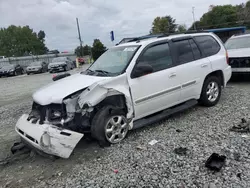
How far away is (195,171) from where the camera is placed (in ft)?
10.3

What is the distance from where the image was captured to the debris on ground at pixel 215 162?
3.11 m

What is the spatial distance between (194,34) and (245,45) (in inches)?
152

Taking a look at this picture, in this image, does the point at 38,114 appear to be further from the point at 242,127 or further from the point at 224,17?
the point at 224,17

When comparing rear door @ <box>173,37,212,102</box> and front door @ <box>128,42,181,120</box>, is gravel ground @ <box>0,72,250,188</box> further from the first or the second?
rear door @ <box>173,37,212,102</box>

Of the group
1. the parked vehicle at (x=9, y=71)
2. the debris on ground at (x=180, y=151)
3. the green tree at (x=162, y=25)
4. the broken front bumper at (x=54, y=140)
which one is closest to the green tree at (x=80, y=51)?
the parked vehicle at (x=9, y=71)

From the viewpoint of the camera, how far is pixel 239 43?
8.82m

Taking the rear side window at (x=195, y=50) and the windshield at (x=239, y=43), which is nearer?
the rear side window at (x=195, y=50)

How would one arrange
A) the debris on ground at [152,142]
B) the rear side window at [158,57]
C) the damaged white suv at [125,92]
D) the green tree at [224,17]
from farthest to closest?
the green tree at [224,17]
the rear side window at [158,57]
the debris on ground at [152,142]
the damaged white suv at [125,92]

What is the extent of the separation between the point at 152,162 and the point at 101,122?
3.40 feet

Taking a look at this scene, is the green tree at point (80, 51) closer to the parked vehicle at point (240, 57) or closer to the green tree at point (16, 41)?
the green tree at point (16, 41)

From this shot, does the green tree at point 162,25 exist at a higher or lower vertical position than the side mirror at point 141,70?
higher

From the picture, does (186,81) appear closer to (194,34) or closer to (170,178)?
(194,34)

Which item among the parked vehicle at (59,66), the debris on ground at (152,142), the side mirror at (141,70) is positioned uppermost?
the parked vehicle at (59,66)

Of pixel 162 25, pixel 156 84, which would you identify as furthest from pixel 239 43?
pixel 162 25
